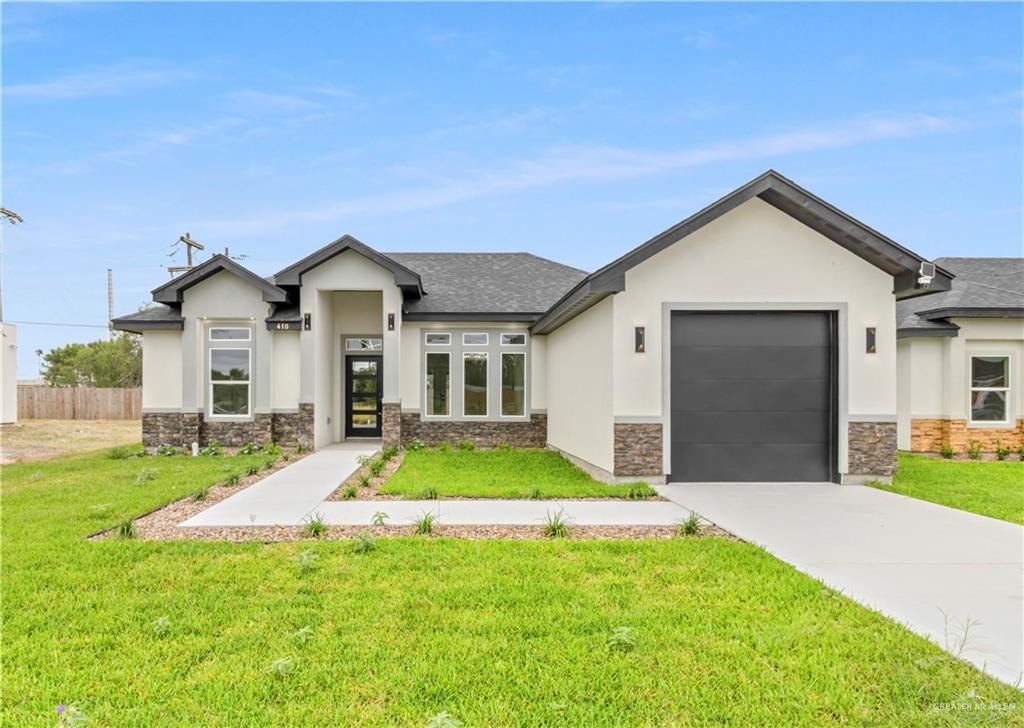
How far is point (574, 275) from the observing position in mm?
16656

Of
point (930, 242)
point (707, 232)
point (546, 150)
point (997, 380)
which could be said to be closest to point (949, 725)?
point (707, 232)

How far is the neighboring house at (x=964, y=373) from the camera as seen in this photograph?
12.0 m

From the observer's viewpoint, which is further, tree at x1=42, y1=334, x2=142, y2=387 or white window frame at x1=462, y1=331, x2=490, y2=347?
tree at x1=42, y1=334, x2=142, y2=387

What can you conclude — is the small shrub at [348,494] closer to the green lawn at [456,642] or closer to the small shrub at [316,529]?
the small shrub at [316,529]

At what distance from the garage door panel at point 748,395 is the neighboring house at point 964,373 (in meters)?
5.16

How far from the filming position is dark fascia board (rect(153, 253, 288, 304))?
12.8 meters

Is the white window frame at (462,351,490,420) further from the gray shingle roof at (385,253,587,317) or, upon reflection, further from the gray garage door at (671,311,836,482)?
the gray garage door at (671,311,836,482)

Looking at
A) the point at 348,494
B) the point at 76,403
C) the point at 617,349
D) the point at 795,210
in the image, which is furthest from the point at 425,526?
the point at 76,403

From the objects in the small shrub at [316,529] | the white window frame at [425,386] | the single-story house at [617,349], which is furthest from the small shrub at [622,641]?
the white window frame at [425,386]

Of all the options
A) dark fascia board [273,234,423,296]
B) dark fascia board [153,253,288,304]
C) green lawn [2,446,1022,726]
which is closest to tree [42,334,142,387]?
dark fascia board [153,253,288,304]

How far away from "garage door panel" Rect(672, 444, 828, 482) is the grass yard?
1.11 meters

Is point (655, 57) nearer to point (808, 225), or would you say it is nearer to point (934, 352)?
point (808, 225)

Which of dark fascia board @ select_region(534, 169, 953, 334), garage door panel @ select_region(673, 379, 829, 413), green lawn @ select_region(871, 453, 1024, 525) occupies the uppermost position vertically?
dark fascia board @ select_region(534, 169, 953, 334)

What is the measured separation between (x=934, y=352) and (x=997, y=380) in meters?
1.45
